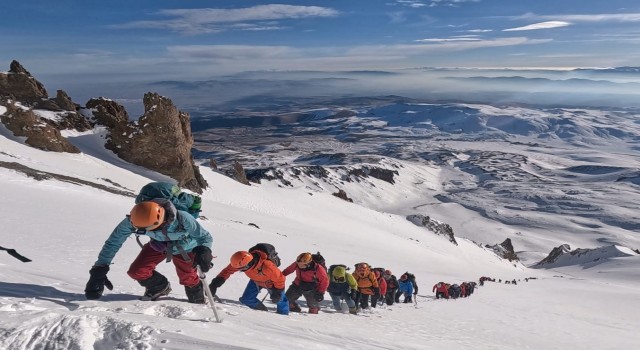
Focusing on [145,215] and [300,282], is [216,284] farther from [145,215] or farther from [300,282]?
[145,215]

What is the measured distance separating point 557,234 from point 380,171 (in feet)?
218

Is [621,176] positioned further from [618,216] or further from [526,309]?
[526,309]

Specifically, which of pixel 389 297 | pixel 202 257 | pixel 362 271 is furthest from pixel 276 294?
pixel 389 297

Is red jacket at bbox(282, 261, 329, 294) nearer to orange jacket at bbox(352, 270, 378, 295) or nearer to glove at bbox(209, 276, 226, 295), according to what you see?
glove at bbox(209, 276, 226, 295)

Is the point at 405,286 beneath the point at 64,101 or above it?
beneath

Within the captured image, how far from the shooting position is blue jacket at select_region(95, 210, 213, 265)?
509 centimetres

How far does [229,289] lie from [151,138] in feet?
87.8

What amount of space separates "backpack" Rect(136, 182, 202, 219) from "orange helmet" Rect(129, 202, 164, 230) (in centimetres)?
40

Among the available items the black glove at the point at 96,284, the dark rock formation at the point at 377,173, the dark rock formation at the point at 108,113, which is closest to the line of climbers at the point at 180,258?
the black glove at the point at 96,284

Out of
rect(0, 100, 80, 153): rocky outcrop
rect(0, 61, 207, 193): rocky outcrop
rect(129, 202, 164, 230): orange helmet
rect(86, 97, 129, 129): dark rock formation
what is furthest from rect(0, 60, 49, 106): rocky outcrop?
rect(129, 202, 164, 230): orange helmet

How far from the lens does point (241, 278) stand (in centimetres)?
1046

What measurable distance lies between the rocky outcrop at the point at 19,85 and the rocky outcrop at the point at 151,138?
374 centimetres

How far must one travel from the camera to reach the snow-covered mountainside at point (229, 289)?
3.98 m

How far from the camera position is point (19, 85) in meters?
32.6
